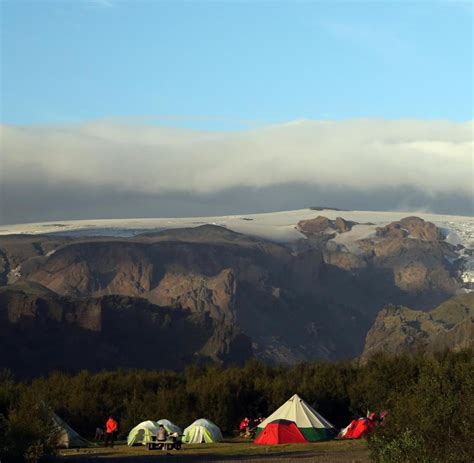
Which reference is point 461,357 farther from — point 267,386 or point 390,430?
point 390,430

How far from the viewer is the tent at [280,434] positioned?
95.1 meters

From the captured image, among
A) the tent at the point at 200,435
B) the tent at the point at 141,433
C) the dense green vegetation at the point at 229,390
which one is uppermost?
the tent at the point at 141,433

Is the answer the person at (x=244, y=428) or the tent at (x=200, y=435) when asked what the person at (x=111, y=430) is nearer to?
the tent at (x=200, y=435)

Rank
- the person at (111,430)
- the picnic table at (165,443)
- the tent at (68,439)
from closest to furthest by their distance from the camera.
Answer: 1. the picnic table at (165,443)
2. the person at (111,430)
3. the tent at (68,439)

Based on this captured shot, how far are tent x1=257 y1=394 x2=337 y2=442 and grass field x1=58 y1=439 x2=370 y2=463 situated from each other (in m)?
3.38

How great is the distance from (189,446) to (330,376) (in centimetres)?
4394

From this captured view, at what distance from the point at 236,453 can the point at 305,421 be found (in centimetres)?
1684

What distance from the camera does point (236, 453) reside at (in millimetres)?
85000

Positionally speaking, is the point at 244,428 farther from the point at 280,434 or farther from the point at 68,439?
the point at 68,439

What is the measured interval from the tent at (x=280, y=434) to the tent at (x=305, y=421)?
1.06 m

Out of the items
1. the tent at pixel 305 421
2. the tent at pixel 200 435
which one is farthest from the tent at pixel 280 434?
the tent at pixel 200 435

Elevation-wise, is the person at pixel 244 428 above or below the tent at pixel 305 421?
below

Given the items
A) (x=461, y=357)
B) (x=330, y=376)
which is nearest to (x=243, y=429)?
(x=330, y=376)

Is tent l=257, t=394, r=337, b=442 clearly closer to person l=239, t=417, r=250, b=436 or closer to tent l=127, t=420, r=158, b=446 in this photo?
person l=239, t=417, r=250, b=436
